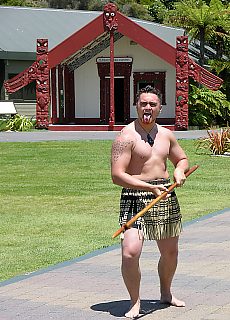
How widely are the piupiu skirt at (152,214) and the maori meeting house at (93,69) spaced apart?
26657mm

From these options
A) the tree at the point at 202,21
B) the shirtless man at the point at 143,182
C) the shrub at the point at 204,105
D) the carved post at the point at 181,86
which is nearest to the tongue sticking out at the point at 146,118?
the shirtless man at the point at 143,182

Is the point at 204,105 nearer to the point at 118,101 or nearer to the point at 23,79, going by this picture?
the point at 118,101

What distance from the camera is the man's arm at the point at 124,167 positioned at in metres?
5.98

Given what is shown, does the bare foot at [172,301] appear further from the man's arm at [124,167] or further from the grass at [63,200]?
the grass at [63,200]

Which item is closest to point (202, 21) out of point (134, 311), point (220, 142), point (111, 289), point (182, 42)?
point (182, 42)

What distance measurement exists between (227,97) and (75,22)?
28.4ft

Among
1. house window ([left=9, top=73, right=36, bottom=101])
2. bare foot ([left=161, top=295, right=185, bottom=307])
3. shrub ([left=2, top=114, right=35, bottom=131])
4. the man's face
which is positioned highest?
the man's face

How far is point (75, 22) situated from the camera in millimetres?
41594

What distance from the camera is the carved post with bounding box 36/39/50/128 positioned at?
3325 cm

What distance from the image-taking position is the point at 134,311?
614cm

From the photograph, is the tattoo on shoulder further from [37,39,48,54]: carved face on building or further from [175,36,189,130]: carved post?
[37,39,48,54]: carved face on building

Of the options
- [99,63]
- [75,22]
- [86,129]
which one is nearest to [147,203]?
[86,129]

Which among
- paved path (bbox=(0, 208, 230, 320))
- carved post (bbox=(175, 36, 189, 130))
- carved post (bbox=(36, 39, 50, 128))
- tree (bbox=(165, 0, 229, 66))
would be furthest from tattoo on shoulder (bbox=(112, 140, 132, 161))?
tree (bbox=(165, 0, 229, 66))

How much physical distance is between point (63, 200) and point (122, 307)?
23.3ft
